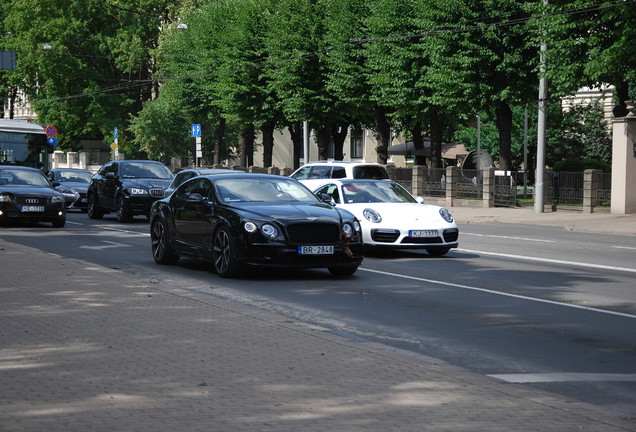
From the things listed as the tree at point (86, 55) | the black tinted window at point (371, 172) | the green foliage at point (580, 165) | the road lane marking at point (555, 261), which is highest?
the tree at point (86, 55)

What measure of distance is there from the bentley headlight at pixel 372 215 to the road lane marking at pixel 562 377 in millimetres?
9712

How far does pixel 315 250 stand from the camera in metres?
13.9

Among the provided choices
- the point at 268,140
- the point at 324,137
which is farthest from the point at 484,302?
the point at 268,140

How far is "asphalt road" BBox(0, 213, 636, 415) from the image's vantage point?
832cm

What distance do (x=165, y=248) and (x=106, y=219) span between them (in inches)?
585

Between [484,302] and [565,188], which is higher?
[565,188]

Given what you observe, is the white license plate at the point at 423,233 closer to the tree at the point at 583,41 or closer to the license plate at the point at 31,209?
the license plate at the point at 31,209

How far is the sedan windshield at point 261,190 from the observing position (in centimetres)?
1489

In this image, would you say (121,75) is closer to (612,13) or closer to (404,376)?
(612,13)

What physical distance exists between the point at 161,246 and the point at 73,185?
66.0ft

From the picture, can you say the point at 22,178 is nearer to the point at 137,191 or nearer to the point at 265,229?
the point at 137,191

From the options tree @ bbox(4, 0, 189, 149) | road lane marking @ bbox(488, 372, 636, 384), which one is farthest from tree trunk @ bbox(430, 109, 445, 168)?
road lane marking @ bbox(488, 372, 636, 384)

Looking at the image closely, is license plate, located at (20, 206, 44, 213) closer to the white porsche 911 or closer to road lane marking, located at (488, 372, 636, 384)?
the white porsche 911

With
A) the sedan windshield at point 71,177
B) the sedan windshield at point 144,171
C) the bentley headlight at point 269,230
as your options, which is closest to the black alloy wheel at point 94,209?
the sedan windshield at point 144,171
